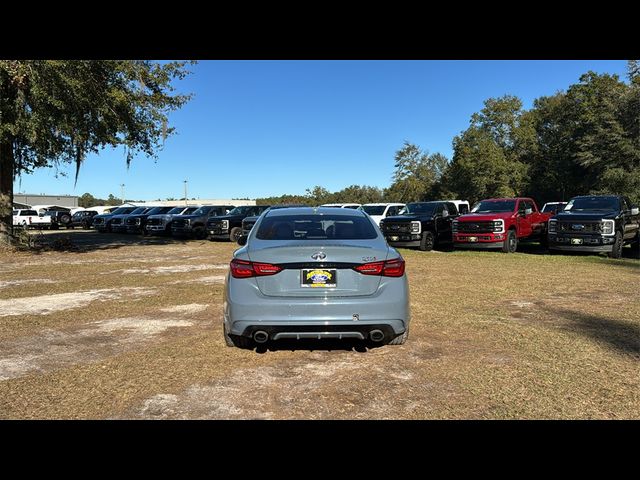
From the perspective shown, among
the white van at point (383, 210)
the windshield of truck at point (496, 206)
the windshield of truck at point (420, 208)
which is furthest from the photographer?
the white van at point (383, 210)

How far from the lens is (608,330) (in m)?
6.03

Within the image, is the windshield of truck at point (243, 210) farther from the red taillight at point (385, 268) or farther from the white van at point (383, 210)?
the red taillight at point (385, 268)

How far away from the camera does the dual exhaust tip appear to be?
447 cm

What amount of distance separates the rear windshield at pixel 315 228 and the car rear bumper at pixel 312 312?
0.72m

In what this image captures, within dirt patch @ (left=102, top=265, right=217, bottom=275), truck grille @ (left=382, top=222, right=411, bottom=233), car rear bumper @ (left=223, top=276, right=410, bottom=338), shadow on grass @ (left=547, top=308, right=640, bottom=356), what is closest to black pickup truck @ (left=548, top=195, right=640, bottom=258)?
truck grille @ (left=382, top=222, right=411, bottom=233)

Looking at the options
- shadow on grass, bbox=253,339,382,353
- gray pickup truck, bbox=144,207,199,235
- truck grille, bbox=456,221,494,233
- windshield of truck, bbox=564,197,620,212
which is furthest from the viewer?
gray pickup truck, bbox=144,207,199,235

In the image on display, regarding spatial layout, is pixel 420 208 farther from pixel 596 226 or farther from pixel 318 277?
pixel 318 277

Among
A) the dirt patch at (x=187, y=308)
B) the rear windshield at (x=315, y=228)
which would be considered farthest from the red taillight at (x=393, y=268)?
the dirt patch at (x=187, y=308)

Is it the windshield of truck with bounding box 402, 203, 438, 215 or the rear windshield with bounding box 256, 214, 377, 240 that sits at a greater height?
the windshield of truck with bounding box 402, 203, 438, 215

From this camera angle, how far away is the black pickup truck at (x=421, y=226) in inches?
685

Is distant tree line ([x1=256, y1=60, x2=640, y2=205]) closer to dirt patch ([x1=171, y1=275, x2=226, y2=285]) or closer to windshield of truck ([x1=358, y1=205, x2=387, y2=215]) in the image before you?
windshield of truck ([x1=358, y1=205, x2=387, y2=215])

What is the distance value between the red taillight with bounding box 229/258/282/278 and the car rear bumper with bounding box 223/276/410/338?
0.22 ft
